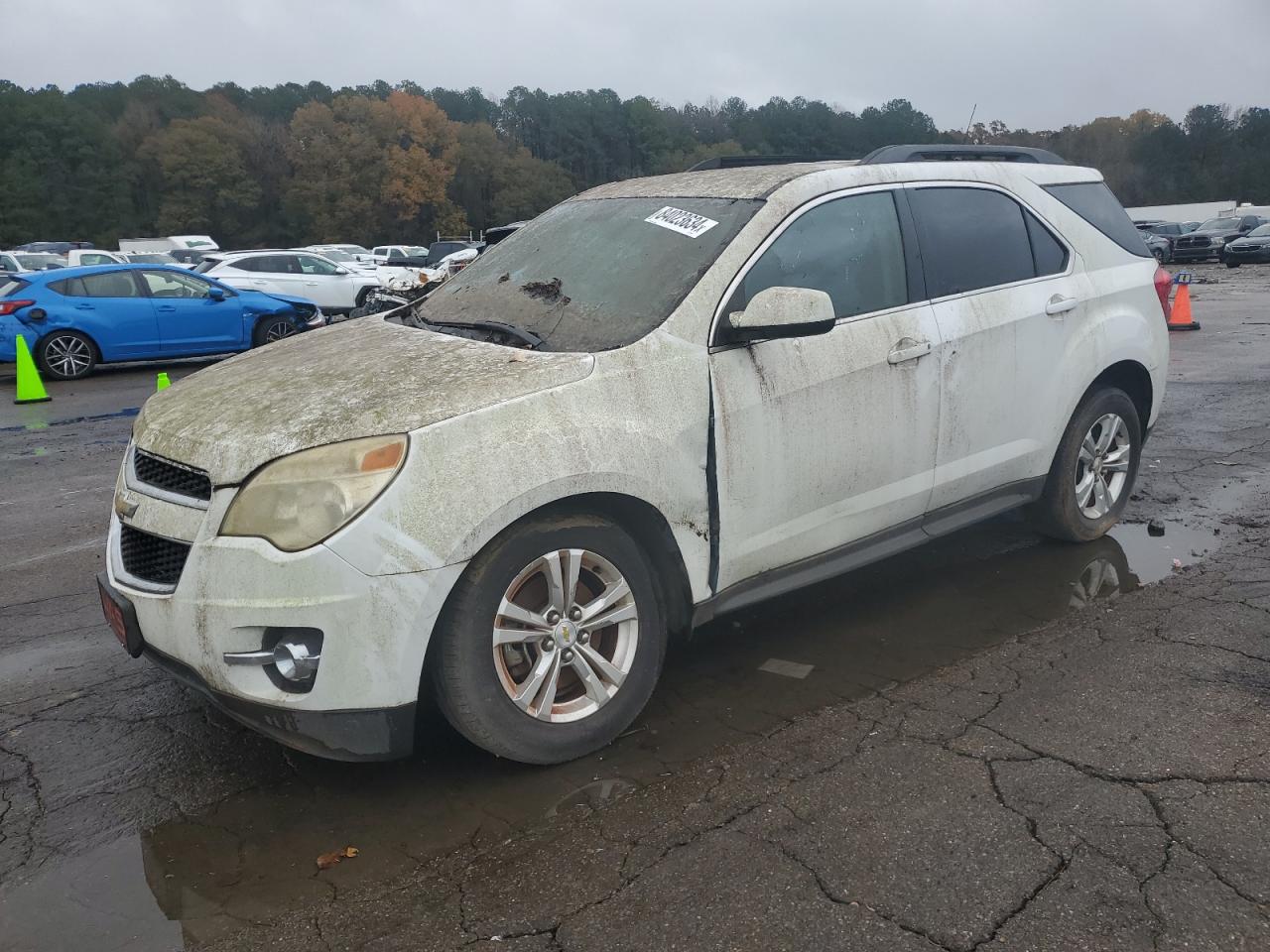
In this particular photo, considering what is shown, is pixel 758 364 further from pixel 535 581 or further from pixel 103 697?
pixel 103 697

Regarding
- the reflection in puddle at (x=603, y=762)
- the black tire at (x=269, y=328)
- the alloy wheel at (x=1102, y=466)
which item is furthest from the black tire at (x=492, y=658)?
the black tire at (x=269, y=328)

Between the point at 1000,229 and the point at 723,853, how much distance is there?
10.3 ft

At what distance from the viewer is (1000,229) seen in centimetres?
474

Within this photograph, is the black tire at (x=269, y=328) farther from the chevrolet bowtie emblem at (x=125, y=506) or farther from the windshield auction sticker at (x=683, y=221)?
the chevrolet bowtie emblem at (x=125, y=506)

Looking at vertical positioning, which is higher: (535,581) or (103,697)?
(535,581)

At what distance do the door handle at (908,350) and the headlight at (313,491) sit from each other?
2.01 metres

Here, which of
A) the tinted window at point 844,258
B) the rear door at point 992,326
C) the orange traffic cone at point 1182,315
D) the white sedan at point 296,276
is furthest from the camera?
the white sedan at point 296,276

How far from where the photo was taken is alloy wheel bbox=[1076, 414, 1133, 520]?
205 inches

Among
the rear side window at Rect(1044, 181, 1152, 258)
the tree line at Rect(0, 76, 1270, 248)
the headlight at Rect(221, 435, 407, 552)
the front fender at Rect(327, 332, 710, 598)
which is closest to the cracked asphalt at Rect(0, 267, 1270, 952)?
the front fender at Rect(327, 332, 710, 598)

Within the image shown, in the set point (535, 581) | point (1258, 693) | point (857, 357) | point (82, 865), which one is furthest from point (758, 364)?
point (82, 865)

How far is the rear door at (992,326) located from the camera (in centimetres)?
438

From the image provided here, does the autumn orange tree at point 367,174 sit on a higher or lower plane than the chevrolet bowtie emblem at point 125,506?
higher

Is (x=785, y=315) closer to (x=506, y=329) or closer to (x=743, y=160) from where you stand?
(x=506, y=329)

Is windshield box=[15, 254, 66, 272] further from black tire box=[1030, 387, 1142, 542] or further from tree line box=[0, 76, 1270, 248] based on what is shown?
tree line box=[0, 76, 1270, 248]
